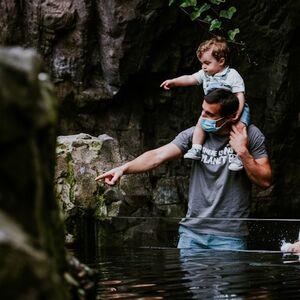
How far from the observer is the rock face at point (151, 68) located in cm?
955

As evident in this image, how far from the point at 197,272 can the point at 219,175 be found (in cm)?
110

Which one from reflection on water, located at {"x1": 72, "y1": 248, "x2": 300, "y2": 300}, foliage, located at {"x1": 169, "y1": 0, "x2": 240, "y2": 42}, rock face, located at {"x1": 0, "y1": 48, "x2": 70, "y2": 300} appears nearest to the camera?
rock face, located at {"x1": 0, "y1": 48, "x2": 70, "y2": 300}

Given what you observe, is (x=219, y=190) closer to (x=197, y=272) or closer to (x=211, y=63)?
(x=197, y=272)

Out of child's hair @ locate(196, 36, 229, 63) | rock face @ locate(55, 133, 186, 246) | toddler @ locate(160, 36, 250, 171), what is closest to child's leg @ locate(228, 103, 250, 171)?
toddler @ locate(160, 36, 250, 171)

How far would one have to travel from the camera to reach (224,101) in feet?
18.2

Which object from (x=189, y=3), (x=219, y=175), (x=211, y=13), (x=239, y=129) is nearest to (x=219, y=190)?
(x=219, y=175)

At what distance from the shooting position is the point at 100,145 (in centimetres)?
761

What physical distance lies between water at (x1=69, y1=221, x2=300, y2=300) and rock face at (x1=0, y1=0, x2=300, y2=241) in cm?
398

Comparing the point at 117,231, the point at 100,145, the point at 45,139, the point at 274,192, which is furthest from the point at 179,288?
the point at 274,192

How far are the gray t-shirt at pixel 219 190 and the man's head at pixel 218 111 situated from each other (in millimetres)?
113

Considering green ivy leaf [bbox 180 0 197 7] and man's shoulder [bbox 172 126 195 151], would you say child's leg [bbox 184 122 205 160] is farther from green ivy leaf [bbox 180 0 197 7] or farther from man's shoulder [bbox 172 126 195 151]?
green ivy leaf [bbox 180 0 197 7]

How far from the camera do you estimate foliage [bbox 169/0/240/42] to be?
28.5ft

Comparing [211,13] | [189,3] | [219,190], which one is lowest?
[219,190]

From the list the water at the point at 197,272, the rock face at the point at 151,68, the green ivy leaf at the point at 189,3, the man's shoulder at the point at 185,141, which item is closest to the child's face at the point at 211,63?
the man's shoulder at the point at 185,141
